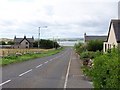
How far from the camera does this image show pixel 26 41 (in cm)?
15588

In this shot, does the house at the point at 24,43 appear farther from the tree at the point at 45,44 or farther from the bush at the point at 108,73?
the bush at the point at 108,73

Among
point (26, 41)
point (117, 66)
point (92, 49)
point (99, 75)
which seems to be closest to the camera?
point (117, 66)

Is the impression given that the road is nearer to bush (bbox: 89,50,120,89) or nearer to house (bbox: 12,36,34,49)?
bush (bbox: 89,50,120,89)

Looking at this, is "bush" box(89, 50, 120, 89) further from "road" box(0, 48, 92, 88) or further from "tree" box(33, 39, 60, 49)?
"tree" box(33, 39, 60, 49)

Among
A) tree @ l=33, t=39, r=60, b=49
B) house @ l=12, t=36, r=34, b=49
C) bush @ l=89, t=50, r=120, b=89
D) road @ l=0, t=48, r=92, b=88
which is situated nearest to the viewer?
bush @ l=89, t=50, r=120, b=89

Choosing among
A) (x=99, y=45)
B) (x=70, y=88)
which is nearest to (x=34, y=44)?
(x=99, y=45)

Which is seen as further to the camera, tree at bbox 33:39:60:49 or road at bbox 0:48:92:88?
tree at bbox 33:39:60:49

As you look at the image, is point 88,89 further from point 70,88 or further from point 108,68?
point 108,68

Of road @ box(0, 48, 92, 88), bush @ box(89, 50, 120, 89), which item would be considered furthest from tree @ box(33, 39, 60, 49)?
bush @ box(89, 50, 120, 89)

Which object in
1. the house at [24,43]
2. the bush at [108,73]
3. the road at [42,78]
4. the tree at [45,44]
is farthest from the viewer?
the house at [24,43]

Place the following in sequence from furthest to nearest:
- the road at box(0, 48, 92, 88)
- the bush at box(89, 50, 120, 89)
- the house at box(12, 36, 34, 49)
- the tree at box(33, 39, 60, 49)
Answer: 1. the house at box(12, 36, 34, 49)
2. the tree at box(33, 39, 60, 49)
3. the road at box(0, 48, 92, 88)
4. the bush at box(89, 50, 120, 89)

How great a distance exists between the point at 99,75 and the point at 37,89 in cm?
490

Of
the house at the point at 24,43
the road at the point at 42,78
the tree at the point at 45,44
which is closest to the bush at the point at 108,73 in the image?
the road at the point at 42,78

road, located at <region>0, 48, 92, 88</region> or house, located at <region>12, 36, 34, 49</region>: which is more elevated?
house, located at <region>12, 36, 34, 49</region>
